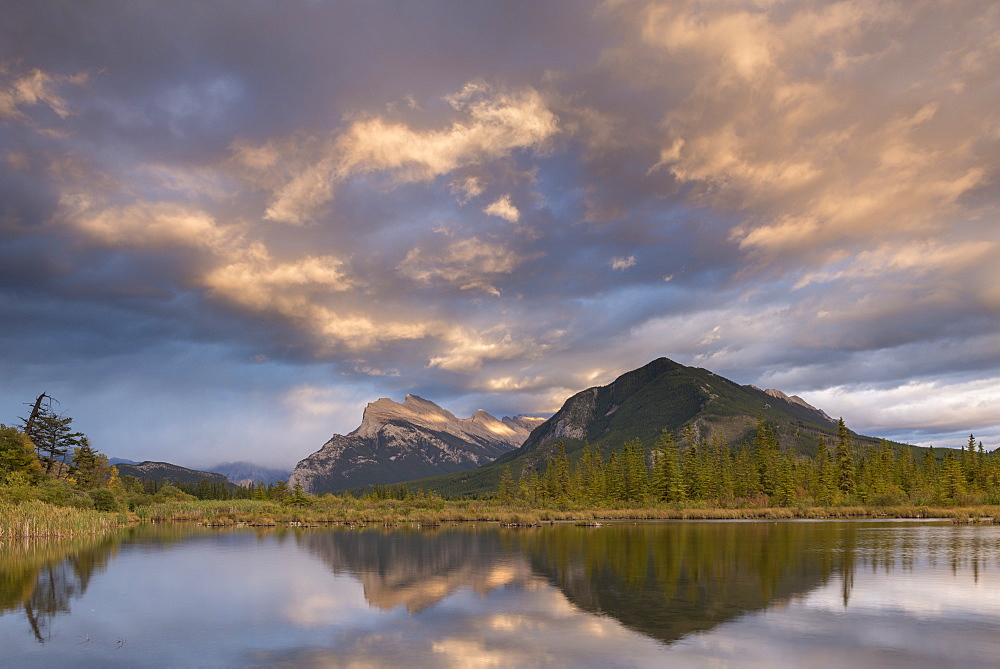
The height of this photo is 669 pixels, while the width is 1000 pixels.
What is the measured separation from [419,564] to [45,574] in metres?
20.6

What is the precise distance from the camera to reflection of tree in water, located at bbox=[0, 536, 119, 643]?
82.3 feet

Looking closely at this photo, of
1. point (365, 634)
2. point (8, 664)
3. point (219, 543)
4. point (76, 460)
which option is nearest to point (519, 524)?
point (219, 543)

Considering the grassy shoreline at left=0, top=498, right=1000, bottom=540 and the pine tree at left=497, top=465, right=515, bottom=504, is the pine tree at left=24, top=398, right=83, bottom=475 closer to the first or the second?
the grassy shoreline at left=0, top=498, right=1000, bottom=540

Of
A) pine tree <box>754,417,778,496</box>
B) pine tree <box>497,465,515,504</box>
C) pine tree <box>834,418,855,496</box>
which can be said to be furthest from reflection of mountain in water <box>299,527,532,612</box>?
pine tree <box>834,418,855,496</box>

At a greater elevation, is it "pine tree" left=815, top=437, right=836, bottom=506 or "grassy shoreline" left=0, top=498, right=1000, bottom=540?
"pine tree" left=815, top=437, right=836, bottom=506

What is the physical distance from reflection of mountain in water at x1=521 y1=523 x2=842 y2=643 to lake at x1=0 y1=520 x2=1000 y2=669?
180mm

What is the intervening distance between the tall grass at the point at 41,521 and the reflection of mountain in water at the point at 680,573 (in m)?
42.2

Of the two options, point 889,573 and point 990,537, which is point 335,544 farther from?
point 990,537

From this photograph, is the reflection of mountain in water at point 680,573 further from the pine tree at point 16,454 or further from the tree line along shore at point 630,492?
the pine tree at point 16,454

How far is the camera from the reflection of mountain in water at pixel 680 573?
23438mm

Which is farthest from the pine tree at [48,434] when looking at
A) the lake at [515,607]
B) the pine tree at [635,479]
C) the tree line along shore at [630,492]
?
the pine tree at [635,479]

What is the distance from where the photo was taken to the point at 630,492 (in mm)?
121062

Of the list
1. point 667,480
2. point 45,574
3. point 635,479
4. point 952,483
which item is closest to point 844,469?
point 952,483

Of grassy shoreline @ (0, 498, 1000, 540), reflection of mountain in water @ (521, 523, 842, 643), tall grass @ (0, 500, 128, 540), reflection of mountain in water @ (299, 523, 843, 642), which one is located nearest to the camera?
reflection of mountain in water @ (521, 523, 842, 643)
